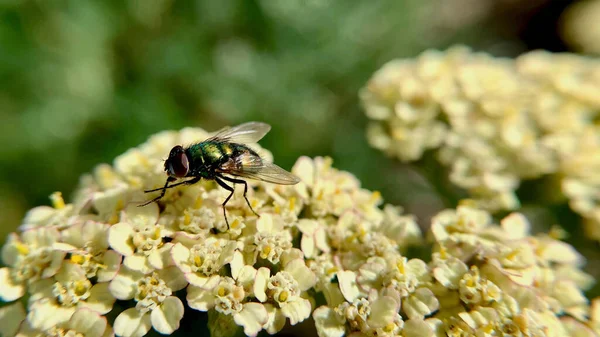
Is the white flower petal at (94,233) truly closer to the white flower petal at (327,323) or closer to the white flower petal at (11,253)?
the white flower petal at (11,253)

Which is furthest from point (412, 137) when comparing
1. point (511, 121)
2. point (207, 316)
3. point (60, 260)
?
point (60, 260)

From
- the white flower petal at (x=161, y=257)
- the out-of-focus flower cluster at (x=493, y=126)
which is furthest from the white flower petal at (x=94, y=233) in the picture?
the out-of-focus flower cluster at (x=493, y=126)

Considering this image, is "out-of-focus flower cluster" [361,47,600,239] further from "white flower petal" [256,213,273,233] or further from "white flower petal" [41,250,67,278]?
"white flower petal" [41,250,67,278]

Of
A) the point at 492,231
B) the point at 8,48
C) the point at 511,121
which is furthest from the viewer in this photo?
the point at 8,48

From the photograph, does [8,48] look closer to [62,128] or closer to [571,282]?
[62,128]

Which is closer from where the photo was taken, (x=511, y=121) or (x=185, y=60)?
(x=511, y=121)

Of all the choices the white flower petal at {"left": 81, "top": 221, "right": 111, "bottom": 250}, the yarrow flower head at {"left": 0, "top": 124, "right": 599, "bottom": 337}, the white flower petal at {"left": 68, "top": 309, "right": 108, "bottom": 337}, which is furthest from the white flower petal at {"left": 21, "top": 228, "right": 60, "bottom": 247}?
the white flower petal at {"left": 68, "top": 309, "right": 108, "bottom": 337}

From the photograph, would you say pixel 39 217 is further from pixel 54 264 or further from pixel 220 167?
pixel 220 167
